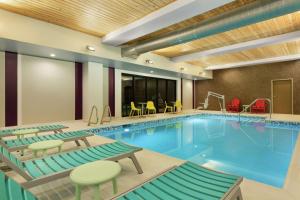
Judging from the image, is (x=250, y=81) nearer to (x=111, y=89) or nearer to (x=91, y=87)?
(x=111, y=89)

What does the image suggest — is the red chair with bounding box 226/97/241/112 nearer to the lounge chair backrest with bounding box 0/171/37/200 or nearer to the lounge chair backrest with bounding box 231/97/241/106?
the lounge chair backrest with bounding box 231/97/241/106

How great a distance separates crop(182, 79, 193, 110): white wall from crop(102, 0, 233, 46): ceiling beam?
765cm

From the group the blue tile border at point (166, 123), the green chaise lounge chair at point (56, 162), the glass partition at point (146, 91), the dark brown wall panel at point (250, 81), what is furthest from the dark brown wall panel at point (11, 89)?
the dark brown wall panel at point (250, 81)

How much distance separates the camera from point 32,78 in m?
5.81

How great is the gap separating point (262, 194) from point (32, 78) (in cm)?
677

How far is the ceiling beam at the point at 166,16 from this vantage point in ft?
10.7

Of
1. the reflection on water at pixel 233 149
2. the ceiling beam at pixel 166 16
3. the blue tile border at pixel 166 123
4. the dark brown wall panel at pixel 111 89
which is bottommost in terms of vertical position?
the reflection on water at pixel 233 149

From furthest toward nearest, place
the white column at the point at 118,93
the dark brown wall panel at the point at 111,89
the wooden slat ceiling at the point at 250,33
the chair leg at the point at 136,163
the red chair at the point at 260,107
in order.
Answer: the red chair at the point at 260,107, the white column at the point at 118,93, the dark brown wall panel at the point at 111,89, the wooden slat ceiling at the point at 250,33, the chair leg at the point at 136,163

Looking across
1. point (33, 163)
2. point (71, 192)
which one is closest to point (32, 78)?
point (33, 163)

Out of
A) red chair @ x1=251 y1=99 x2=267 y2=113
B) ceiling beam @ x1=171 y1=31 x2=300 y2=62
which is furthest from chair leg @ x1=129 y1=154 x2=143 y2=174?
red chair @ x1=251 y1=99 x2=267 y2=113

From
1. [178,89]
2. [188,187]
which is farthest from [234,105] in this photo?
[188,187]

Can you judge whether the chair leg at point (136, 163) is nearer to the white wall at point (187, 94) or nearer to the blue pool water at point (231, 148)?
the blue pool water at point (231, 148)

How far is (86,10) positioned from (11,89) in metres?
3.67

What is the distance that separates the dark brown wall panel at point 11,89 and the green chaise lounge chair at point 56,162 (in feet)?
14.5
